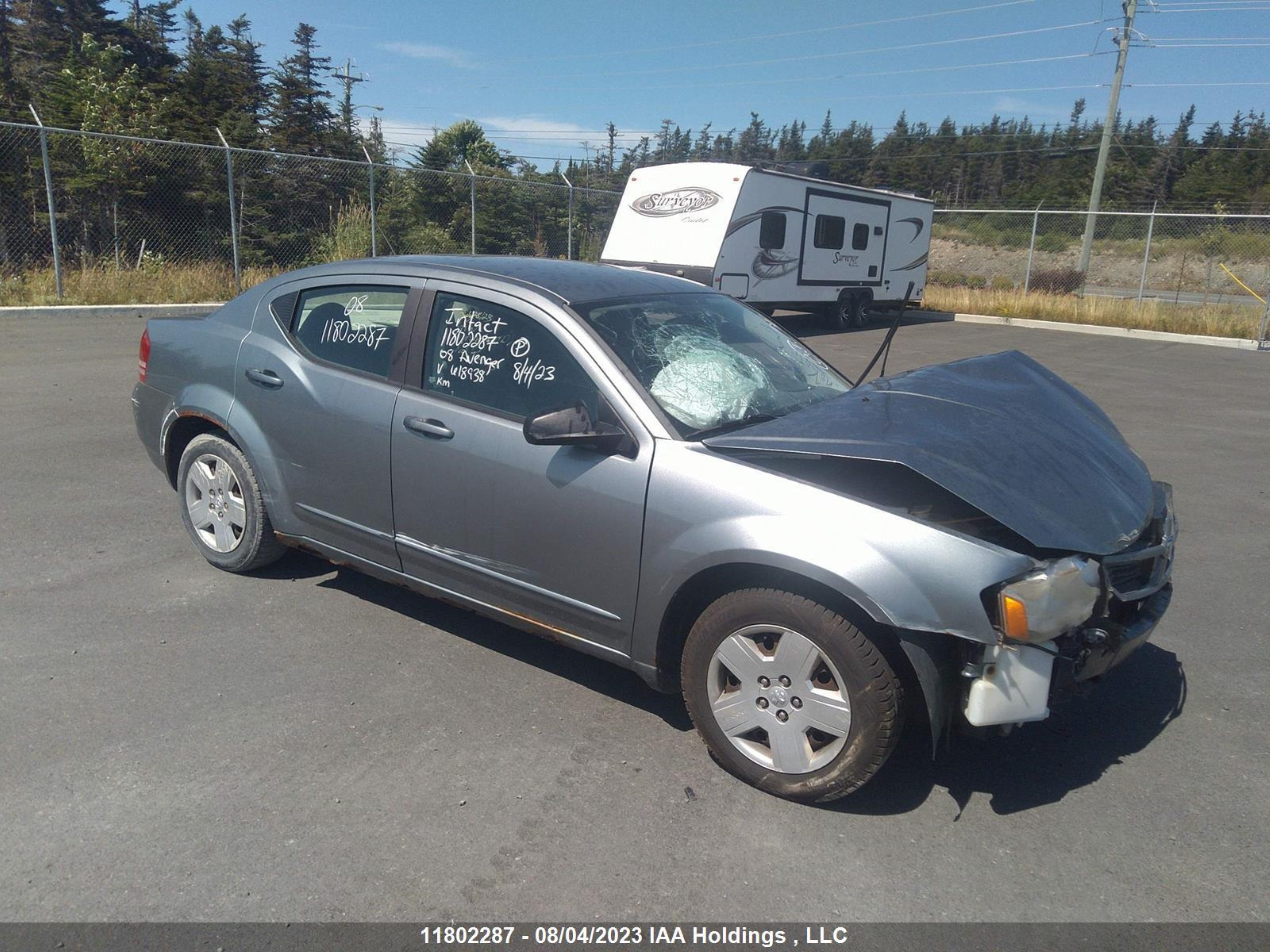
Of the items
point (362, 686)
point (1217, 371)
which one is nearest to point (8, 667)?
point (362, 686)

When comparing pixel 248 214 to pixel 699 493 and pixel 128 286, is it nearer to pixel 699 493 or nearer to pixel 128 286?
pixel 128 286

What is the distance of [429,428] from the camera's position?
12.7 feet

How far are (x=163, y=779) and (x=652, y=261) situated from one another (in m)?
15.0

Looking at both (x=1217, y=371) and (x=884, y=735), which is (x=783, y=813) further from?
(x=1217, y=371)

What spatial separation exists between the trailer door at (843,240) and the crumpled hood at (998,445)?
15.9 m

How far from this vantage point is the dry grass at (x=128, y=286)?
15.1 m

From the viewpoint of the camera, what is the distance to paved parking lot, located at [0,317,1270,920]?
269cm

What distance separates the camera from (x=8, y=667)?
3.83 m

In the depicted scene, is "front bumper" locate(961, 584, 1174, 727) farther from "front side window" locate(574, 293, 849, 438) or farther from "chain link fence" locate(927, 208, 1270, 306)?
"chain link fence" locate(927, 208, 1270, 306)

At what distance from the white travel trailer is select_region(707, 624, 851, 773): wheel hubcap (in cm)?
1218

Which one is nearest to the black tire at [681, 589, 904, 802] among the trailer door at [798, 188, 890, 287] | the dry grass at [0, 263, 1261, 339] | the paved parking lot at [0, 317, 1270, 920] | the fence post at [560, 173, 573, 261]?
the paved parking lot at [0, 317, 1270, 920]

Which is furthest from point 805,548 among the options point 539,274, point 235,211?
point 235,211

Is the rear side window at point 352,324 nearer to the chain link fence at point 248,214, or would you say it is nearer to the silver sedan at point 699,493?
the silver sedan at point 699,493

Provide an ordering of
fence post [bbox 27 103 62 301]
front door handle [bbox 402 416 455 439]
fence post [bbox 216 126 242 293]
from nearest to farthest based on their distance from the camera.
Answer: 1. front door handle [bbox 402 416 455 439]
2. fence post [bbox 27 103 62 301]
3. fence post [bbox 216 126 242 293]
